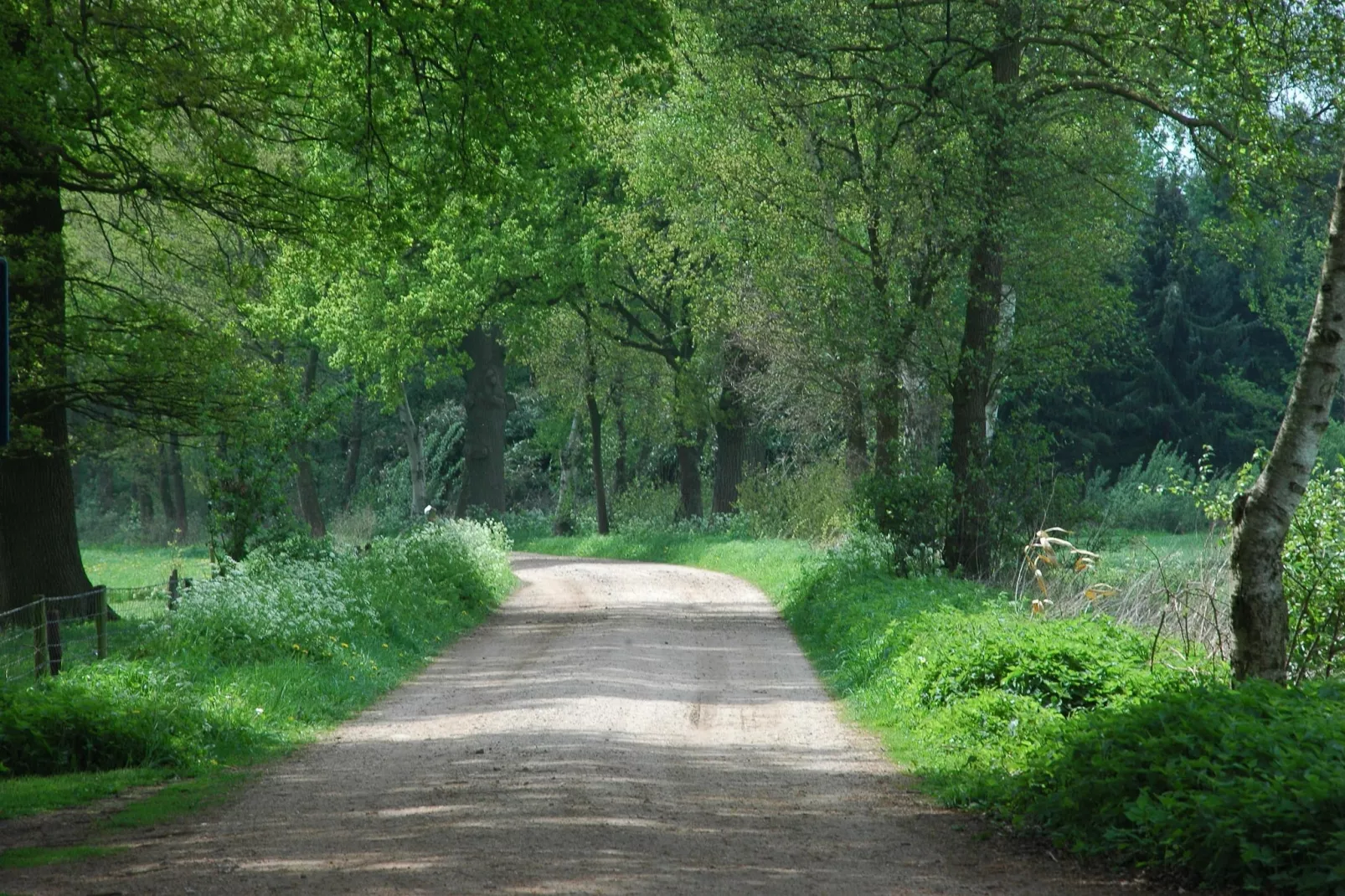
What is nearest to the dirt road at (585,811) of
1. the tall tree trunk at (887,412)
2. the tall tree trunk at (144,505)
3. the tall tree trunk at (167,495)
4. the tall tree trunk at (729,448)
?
the tall tree trunk at (887,412)

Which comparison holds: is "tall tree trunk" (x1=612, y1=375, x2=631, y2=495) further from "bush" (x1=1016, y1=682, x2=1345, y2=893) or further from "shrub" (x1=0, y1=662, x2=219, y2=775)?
"bush" (x1=1016, y1=682, x2=1345, y2=893)

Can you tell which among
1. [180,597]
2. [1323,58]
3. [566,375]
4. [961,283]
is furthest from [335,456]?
[1323,58]

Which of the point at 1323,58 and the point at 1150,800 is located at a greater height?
the point at 1323,58

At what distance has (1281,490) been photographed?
29.3ft

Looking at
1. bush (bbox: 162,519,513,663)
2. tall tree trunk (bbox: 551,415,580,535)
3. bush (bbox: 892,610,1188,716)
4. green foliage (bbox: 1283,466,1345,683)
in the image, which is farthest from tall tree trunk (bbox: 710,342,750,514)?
green foliage (bbox: 1283,466,1345,683)

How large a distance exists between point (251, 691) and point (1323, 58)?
10.7m

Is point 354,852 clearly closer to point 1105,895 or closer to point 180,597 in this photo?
point 1105,895

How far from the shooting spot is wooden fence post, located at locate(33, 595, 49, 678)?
1222cm

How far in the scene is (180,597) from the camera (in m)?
15.4

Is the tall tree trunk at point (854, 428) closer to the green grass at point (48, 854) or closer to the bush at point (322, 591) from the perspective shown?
the bush at point (322, 591)

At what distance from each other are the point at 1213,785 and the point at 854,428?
79.1 feet

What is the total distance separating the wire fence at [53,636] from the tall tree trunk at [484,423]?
83.7ft

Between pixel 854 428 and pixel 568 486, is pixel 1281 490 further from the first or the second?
pixel 568 486

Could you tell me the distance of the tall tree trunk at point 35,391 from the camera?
666 inches
